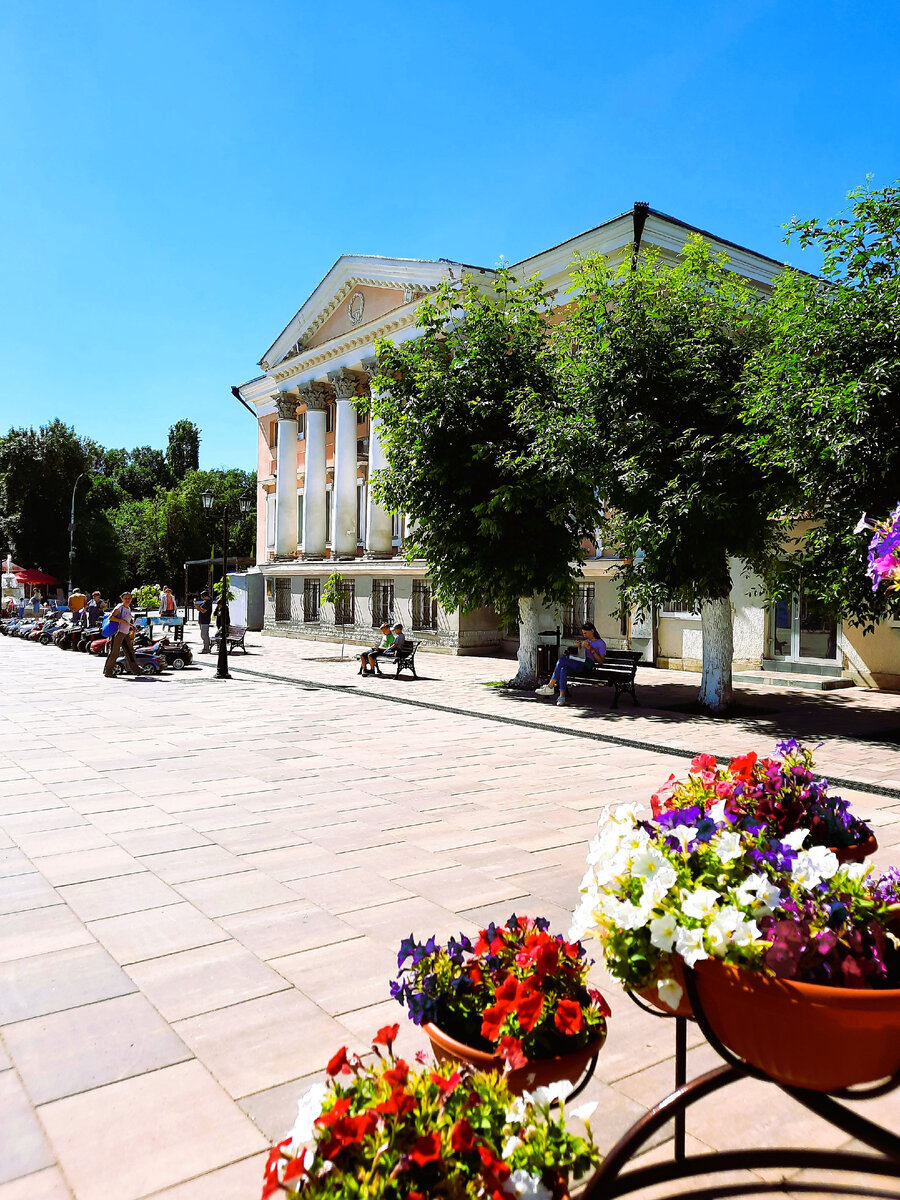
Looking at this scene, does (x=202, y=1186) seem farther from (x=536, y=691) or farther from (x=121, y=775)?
(x=536, y=691)

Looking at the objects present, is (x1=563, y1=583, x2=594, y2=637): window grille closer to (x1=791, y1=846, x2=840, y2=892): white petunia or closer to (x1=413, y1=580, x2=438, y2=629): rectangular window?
(x1=413, y1=580, x2=438, y2=629): rectangular window

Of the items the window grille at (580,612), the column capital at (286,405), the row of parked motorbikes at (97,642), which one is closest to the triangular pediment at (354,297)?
the column capital at (286,405)

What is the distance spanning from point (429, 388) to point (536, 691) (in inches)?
229

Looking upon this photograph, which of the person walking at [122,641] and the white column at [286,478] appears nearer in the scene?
the person walking at [122,641]

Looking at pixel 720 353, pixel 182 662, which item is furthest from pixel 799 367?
pixel 182 662

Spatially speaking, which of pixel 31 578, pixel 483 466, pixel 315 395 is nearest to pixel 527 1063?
pixel 483 466

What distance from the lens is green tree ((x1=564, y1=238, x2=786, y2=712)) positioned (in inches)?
476

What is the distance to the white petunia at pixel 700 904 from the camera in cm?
192

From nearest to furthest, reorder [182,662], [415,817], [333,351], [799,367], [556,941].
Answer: [556,941], [415,817], [799,367], [182,662], [333,351]

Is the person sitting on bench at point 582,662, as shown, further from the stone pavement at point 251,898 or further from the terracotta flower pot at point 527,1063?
the terracotta flower pot at point 527,1063

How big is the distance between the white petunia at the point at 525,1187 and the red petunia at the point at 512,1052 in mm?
474

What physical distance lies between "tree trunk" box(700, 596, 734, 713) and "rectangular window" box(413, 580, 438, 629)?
49.2ft

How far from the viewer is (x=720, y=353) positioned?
12.8 metres

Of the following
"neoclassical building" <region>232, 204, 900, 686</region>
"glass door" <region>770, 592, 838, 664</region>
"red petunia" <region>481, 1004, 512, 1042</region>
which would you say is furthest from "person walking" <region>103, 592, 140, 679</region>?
"red petunia" <region>481, 1004, 512, 1042</region>
